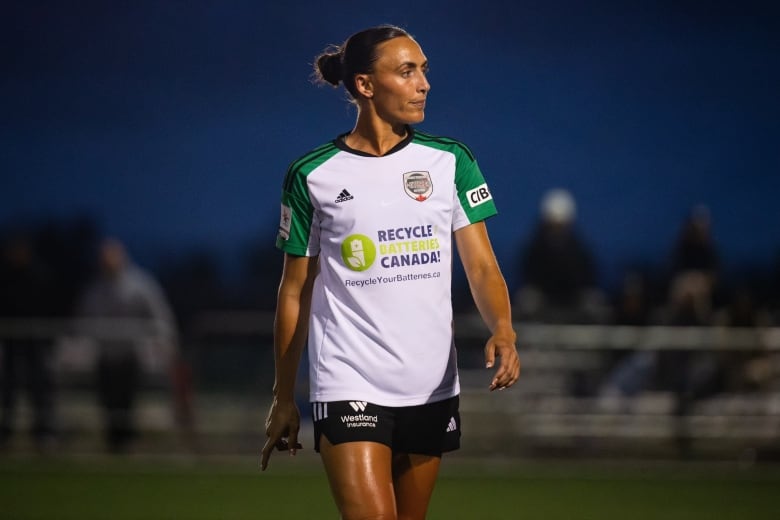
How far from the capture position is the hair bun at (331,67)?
5.19m

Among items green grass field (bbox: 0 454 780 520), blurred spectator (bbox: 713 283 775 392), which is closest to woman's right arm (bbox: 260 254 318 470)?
green grass field (bbox: 0 454 780 520)

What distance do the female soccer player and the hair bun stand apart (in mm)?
85

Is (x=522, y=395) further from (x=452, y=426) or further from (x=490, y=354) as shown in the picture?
(x=490, y=354)

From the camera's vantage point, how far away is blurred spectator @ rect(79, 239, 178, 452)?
12.6 m

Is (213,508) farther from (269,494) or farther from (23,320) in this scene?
(23,320)

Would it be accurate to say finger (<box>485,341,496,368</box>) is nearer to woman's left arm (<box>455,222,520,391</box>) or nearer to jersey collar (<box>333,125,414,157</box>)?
woman's left arm (<box>455,222,520,391</box>)

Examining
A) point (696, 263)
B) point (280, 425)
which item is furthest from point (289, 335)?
point (696, 263)

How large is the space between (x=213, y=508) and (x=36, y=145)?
19548mm

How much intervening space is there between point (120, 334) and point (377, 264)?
825 cm

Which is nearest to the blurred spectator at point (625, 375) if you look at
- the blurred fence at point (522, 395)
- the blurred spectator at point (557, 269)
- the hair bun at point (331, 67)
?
the blurred fence at point (522, 395)

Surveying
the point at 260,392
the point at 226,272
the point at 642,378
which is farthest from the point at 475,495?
the point at 226,272

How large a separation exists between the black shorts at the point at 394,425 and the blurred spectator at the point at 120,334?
25.9 ft

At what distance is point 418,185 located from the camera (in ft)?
16.0

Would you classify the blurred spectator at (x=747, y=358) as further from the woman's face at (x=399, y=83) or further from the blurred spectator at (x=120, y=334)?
the woman's face at (x=399, y=83)
